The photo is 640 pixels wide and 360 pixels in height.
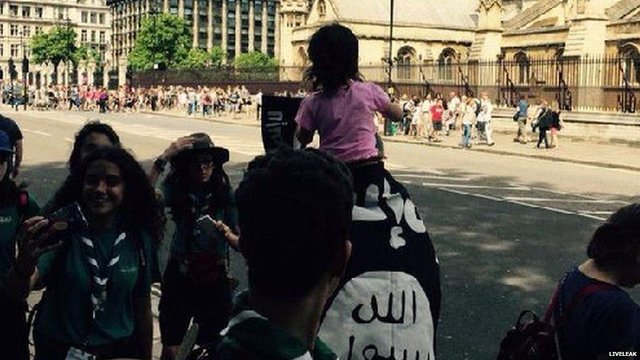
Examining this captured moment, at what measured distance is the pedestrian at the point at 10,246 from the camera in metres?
4.04

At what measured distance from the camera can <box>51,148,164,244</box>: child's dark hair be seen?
3.79 meters

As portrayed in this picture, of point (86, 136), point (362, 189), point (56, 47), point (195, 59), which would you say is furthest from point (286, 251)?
point (56, 47)

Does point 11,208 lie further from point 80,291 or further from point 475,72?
point 475,72

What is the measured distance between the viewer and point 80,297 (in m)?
3.52

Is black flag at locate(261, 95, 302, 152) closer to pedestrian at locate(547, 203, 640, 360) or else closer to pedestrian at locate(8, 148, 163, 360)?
pedestrian at locate(8, 148, 163, 360)

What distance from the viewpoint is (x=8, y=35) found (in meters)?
159

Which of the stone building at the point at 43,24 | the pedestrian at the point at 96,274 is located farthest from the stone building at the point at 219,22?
the pedestrian at the point at 96,274

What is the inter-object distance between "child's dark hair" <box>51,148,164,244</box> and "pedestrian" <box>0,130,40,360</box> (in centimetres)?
32

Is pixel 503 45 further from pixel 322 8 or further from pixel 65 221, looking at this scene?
pixel 65 221

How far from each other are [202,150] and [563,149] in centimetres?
2393

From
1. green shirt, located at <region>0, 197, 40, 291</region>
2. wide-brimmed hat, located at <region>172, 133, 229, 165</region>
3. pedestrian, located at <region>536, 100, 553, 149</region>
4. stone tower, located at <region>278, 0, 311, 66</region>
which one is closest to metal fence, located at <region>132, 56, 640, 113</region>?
pedestrian, located at <region>536, 100, 553, 149</region>

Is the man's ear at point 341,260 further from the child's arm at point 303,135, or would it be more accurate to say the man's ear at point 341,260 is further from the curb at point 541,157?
the curb at point 541,157

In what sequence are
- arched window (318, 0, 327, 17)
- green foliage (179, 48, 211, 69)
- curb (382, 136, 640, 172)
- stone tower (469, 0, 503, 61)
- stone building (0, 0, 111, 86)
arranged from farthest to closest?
stone building (0, 0, 111, 86), green foliage (179, 48, 211, 69), arched window (318, 0, 327, 17), stone tower (469, 0, 503, 61), curb (382, 136, 640, 172)

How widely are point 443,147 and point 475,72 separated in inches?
504
